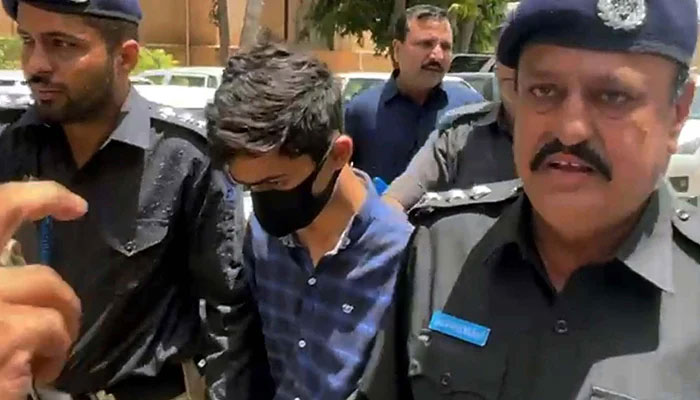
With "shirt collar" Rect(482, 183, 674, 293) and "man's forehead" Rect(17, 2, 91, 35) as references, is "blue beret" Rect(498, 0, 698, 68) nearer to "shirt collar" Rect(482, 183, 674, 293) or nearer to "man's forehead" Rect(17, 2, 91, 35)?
"shirt collar" Rect(482, 183, 674, 293)

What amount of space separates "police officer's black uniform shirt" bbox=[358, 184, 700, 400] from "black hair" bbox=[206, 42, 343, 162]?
566 millimetres

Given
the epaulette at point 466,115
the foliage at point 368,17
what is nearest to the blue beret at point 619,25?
the epaulette at point 466,115

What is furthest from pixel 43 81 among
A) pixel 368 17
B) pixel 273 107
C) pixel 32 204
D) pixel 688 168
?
pixel 368 17

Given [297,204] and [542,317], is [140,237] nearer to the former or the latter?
[297,204]

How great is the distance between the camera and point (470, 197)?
6.48 feet

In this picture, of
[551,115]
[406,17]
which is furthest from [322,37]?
[551,115]

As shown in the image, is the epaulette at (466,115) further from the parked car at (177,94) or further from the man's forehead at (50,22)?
the parked car at (177,94)

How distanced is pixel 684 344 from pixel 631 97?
0.37m

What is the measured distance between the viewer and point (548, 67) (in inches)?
64.3

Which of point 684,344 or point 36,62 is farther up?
point 36,62

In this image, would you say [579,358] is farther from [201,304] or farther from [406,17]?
[406,17]

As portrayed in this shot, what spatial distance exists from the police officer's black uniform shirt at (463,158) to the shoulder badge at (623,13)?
1.73m

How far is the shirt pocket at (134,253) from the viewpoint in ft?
9.04

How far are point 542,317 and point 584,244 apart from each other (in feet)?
0.43
